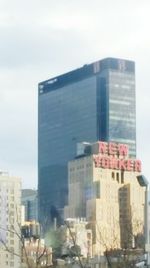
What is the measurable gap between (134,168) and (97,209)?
18.3m

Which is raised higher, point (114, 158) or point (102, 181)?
point (114, 158)

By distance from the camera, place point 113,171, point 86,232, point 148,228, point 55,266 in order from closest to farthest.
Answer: point 148,228
point 55,266
point 86,232
point 113,171

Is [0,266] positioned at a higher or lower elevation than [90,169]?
lower

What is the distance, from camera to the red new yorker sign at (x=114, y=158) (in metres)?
194

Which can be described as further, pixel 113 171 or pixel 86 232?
pixel 113 171

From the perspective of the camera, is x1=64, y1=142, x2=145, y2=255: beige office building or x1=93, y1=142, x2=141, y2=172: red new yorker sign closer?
x1=64, y1=142, x2=145, y2=255: beige office building

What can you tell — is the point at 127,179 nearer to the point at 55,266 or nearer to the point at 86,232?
the point at 86,232

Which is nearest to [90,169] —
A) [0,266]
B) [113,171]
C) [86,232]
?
[113,171]

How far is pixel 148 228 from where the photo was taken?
24.1 metres

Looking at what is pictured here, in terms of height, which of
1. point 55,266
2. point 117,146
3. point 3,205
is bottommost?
point 55,266

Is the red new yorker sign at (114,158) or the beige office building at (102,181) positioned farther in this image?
the red new yorker sign at (114,158)

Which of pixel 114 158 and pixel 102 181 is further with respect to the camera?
pixel 114 158

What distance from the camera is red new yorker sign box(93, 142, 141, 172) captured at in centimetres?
19359

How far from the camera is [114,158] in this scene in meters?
195
